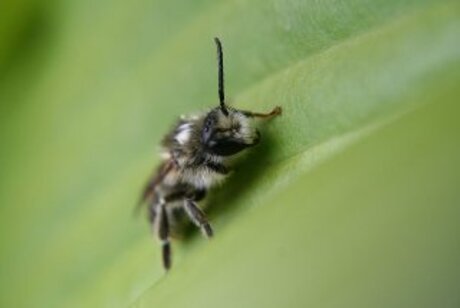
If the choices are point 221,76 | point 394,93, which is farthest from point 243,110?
point 394,93

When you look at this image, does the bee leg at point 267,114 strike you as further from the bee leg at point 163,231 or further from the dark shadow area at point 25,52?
the dark shadow area at point 25,52

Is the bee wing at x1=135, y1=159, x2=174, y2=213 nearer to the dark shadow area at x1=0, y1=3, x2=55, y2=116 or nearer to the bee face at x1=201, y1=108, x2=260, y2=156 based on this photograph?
the bee face at x1=201, y1=108, x2=260, y2=156

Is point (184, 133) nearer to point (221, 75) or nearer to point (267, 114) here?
point (221, 75)

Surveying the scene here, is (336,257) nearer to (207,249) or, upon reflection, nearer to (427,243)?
(427,243)

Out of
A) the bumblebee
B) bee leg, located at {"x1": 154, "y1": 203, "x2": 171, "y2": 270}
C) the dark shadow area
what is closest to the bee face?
the bumblebee

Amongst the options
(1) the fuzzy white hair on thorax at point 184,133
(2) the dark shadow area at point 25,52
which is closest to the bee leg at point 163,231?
(1) the fuzzy white hair on thorax at point 184,133
